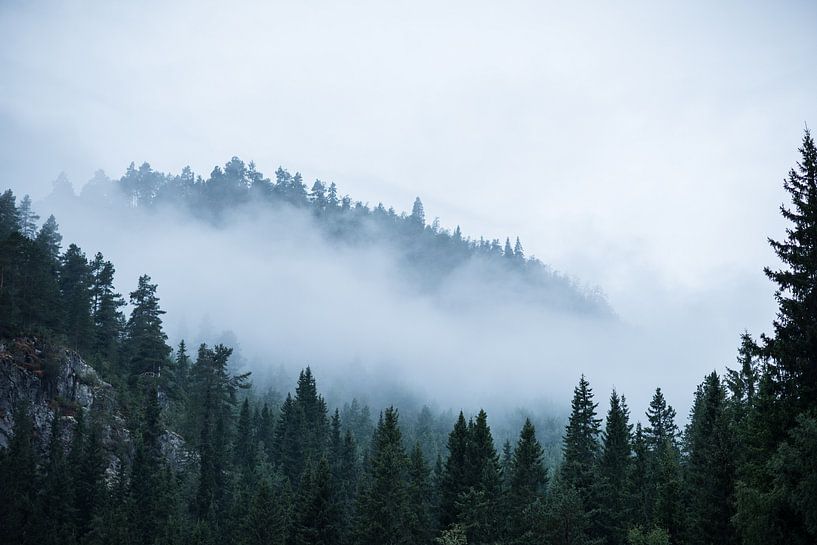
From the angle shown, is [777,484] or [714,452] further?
[714,452]

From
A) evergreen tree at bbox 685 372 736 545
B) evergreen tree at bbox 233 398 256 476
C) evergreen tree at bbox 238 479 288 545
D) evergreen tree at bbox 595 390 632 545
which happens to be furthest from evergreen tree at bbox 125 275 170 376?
evergreen tree at bbox 685 372 736 545

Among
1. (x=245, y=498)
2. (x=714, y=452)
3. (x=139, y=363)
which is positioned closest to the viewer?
(x=714, y=452)

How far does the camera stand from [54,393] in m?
72.2

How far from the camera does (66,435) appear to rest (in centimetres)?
7031

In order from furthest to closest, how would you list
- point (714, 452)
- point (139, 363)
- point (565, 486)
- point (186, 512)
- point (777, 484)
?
point (139, 363) → point (186, 512) → point (565, 486) → point (714, 452) → point (777, 484)

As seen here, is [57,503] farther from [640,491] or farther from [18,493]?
[640,491]

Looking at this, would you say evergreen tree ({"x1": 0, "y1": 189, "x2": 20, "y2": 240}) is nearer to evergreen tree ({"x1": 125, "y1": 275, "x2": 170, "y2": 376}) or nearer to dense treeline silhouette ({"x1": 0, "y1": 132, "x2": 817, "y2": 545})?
dense treeline silhouette ({"x1": 0, "y1": 132, "x2": 817, "y2": 545})

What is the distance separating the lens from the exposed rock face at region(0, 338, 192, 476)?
66844 millimetres

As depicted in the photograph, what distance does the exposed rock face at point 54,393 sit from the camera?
219ft

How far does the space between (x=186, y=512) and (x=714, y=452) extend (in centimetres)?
6105

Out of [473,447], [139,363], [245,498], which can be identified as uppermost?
[139,363]

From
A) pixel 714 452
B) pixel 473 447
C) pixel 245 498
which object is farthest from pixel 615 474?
pixel 245 498

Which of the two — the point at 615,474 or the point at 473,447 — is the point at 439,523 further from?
the point at 615,474

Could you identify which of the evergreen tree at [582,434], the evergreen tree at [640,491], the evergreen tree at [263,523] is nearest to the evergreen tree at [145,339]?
the evergreen tree at [263,523]
